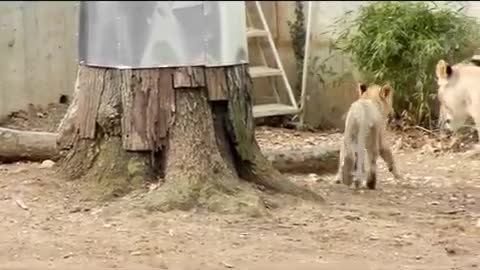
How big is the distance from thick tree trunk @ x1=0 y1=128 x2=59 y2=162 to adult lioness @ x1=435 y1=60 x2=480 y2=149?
2.52 meters

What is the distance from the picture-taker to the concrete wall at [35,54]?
763 centimetres

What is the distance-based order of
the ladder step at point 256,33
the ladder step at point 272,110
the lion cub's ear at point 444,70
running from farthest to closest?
the ladder step at point 256,33, the ladder step at point 272,110, the lion cub's ear at point 444,70

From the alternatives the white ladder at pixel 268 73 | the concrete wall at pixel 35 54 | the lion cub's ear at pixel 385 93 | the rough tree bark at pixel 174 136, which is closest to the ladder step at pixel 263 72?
the white ladder at pixel 268 73

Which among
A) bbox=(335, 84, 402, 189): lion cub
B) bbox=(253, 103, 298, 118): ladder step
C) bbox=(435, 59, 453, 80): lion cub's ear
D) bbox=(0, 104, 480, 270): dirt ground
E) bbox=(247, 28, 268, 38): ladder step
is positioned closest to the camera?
bbox=(0, 104, 480, 270): dirt ground

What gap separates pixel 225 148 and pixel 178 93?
0.35m

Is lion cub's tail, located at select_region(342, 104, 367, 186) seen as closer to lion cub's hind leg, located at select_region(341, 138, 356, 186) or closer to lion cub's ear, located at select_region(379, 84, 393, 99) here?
lion cub's hind leg, located at select_region(341, 138, 356, 186)

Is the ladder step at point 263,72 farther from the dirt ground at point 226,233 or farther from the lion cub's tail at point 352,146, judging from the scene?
the dirt ground at point 226,233

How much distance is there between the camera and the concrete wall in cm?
763

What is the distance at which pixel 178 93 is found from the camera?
4.73m

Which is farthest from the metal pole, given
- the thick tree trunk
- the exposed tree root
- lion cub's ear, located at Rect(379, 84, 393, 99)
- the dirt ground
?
the exposed tree root

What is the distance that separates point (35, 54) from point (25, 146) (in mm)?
2158

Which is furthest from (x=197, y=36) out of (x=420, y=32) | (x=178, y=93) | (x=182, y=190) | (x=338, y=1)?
(x=338, y=1)

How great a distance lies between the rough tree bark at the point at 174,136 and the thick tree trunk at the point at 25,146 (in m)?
0.85

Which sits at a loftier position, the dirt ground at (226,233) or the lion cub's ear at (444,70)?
the lion cub's ear at (444,70)
